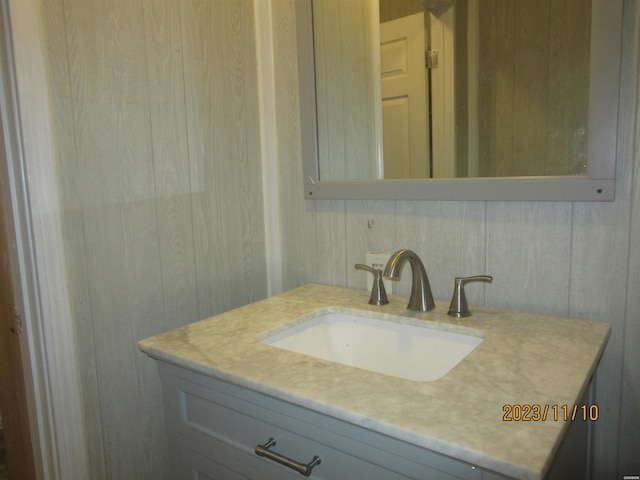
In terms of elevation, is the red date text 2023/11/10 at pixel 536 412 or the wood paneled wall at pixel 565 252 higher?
the wood paneled wall at pixel 565 252

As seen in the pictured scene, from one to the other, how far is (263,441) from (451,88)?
0.87 m

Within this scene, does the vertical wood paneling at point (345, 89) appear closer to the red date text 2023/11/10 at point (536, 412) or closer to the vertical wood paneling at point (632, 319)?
the vertical wood paneling at point (632, 319)

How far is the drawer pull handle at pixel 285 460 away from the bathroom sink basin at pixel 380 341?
0.78ft

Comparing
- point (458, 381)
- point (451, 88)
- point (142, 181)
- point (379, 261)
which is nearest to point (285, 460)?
point (458, 381)

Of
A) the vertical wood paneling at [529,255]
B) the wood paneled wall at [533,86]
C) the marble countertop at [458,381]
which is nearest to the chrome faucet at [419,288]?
the marble countertop at [458,381]

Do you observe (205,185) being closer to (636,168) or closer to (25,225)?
(25,225)

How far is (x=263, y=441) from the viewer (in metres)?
0.79

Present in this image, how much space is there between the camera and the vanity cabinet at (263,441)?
0.64 m

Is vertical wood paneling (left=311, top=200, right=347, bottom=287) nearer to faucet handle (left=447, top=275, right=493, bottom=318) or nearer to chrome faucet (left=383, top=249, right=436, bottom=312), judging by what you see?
chrome faucet (left=383, top=249, right=436, bottom=312)

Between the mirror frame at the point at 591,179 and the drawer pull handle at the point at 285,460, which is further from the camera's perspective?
the mirror frame at the point at 591,179

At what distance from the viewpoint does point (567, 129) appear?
930 millimetres

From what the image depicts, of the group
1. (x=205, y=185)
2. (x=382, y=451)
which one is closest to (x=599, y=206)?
(x=382, y=451)

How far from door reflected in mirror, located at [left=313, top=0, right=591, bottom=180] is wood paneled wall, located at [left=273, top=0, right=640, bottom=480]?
0.08 meters

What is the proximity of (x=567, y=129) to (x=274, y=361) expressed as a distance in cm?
74
